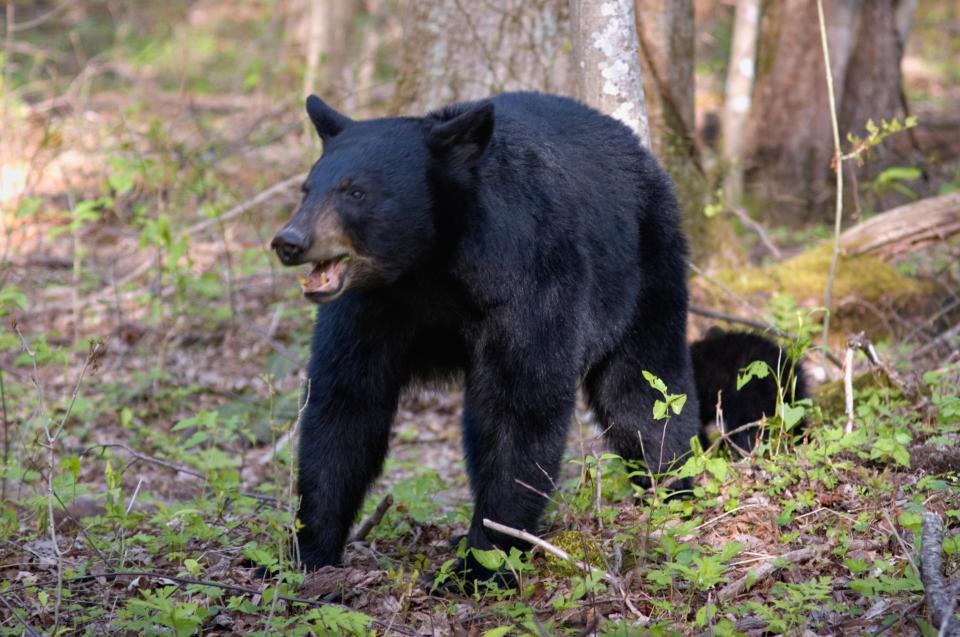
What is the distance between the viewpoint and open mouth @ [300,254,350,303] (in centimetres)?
378

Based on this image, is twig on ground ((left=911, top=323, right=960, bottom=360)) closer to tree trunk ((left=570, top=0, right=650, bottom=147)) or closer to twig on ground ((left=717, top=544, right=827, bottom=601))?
tree trunk ((left=570, top=0, right=650, bottom=147))

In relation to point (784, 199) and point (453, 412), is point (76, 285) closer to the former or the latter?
point (453, 412)

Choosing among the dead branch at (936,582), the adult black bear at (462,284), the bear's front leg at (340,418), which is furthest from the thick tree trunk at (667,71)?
the dead branch at (936,582)

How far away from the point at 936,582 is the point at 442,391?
2.26 m

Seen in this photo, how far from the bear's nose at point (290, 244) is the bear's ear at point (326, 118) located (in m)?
0.70

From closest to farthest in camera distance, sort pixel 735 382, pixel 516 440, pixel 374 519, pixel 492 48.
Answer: pixel 516 440 < pixel 374 519 < pixel 735 382 < pixel 492 48

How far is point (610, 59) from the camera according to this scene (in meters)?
5.34

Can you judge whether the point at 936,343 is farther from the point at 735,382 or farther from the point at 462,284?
the point at 462,284

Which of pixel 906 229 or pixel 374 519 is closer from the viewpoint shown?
pixel 374 519

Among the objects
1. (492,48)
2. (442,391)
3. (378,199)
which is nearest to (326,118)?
(378,199)

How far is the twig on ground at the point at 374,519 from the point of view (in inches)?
178

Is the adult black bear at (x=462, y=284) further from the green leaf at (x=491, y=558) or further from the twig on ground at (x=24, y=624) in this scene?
the twig on ground at (x=24, y=624)

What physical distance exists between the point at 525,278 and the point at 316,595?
1.43 metres

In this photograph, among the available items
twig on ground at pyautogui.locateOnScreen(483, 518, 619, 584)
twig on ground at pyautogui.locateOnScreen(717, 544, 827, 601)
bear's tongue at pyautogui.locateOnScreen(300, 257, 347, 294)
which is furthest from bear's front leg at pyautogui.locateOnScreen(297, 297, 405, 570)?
twig on ground at pyautogui.locateOnScreen(717, 544, 827, 601)
